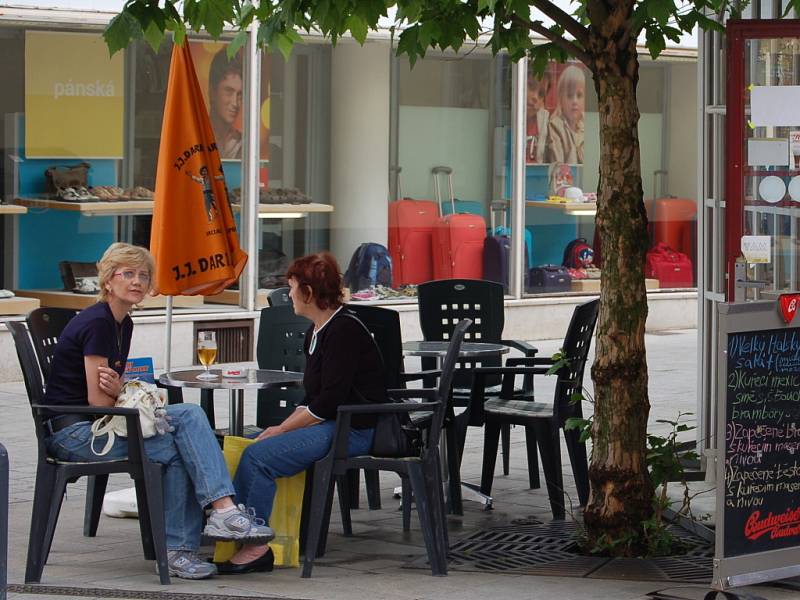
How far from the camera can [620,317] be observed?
6918 millimetres

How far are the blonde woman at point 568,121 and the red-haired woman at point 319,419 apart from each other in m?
9.90

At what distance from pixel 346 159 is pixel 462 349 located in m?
6.79

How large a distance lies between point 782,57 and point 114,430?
3464 millimetres

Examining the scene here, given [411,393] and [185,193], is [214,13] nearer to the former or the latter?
[185,193]

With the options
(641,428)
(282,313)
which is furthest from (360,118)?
(641,428)

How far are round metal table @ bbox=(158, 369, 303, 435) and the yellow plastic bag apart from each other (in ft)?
0.88

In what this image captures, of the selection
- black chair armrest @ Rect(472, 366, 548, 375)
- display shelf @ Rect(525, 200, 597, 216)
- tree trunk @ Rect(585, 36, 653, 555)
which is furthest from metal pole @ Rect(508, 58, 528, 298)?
tree trunk @ Rect(585, 36, 653, 555)

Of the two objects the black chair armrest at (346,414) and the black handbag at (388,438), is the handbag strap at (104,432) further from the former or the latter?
the black handbag at (388,438)

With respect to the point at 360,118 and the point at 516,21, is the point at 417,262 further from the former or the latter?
the point at 516,21

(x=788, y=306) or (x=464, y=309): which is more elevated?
(x=788, y=306)

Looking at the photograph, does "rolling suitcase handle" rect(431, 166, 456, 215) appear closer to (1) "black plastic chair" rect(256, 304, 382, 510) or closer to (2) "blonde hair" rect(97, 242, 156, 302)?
(1) "black plastic chair" rect(256, 304, 382, 510)

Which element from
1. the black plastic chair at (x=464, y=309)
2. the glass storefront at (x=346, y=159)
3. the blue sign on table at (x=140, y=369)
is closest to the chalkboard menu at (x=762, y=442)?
the blue sign on table at (x=140, y=369)

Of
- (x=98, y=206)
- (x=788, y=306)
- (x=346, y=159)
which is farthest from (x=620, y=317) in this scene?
(x=346, y=159)

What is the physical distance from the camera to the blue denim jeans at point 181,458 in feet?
21.8
